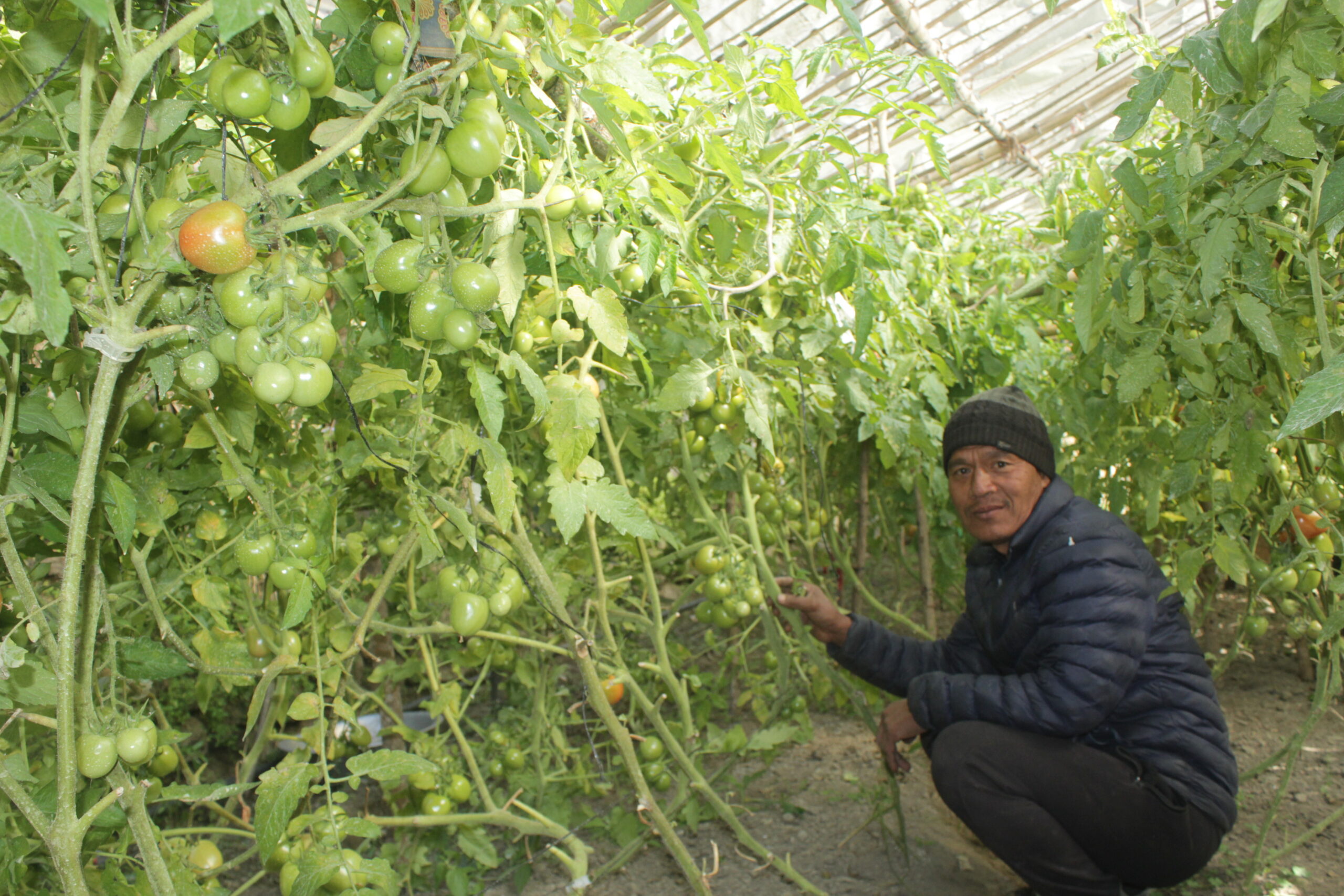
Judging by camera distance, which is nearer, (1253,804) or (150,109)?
(150,109)

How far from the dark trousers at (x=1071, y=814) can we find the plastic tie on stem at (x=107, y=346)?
1448mm

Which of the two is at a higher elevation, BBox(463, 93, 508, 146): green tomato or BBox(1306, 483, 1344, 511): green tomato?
BBox(463, 93, 508, 146): green tomato

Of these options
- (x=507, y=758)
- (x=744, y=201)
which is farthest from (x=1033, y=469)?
(x=507, y=758)

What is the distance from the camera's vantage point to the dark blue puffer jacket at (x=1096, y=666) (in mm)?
1497

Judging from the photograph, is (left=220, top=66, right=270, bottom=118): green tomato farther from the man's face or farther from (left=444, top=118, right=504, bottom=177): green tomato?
the man's face

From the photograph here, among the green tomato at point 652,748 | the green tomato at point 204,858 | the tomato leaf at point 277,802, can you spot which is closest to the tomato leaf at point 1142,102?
the tomato leaf at point 277,802

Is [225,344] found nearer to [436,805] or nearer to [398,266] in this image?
[398,266]

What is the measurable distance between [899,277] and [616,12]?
78 centimetres

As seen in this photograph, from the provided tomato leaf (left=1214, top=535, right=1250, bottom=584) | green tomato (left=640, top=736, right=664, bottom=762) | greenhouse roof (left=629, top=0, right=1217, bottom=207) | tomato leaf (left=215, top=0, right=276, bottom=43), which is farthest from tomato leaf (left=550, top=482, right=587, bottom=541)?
greenhouse roof (left=629, top=0, right=1217, bottom=207)

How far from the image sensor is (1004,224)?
274 cm

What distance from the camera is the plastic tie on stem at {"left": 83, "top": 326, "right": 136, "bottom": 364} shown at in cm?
59

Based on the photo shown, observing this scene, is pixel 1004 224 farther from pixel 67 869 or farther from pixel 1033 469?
pixel 67 869

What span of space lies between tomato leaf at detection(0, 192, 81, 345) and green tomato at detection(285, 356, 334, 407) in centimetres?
18

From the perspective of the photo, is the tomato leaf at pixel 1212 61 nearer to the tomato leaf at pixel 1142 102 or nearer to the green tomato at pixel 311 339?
the tomato leaf at pixel 1142 102
